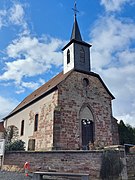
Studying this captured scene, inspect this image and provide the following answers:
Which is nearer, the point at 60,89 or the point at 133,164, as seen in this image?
the point at 133,164

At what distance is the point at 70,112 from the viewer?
62.8ft

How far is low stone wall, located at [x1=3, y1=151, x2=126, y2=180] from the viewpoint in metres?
12.5

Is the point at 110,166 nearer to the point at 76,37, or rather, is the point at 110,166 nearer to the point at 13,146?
the point at 13,146

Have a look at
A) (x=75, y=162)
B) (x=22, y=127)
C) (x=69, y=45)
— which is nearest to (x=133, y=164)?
(x=75, y=162)

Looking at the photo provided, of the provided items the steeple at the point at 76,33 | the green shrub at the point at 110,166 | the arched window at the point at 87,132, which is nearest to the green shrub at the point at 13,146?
the arched window at the point at 87,132

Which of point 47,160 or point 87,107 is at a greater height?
point 87,107

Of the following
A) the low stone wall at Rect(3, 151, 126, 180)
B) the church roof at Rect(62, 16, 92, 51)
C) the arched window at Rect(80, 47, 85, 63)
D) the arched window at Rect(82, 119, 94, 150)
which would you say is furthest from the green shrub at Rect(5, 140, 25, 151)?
the church roof at Rect(62, 16, 92, 51)

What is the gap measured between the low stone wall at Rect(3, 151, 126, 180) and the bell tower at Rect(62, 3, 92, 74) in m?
10.1

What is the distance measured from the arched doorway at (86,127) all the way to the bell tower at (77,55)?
431 centimetres

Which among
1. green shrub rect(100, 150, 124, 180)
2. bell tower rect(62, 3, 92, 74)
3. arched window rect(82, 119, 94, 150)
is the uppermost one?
bell tower rect(62, 3, 92, 74)

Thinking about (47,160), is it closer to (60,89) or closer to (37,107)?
(60,89)

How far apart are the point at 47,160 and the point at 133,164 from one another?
522 cm

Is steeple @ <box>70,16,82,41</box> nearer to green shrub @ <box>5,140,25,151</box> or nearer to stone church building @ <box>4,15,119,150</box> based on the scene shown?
stone church building @ <box>4,15,119,150</box>

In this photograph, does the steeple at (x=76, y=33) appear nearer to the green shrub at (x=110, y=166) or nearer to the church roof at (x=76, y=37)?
Result: the church roof at (x=76, y=37)
